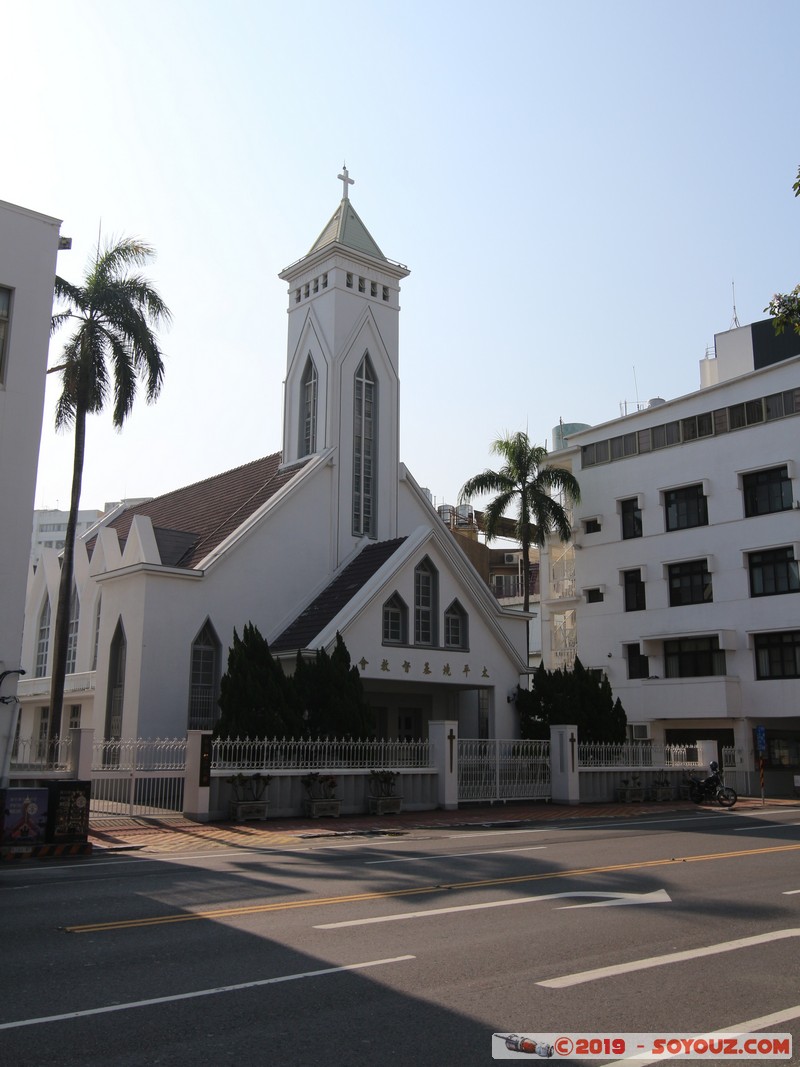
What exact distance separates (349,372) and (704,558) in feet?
55.0

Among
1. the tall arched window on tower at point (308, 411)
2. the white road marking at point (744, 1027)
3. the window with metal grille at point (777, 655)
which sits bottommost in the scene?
the white road marking at point (744, 1027)

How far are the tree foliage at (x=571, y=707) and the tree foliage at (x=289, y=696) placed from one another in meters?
8.38

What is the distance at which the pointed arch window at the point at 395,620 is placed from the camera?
29.6m

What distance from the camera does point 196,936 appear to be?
8438 mm

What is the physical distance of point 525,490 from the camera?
41938 millimetres

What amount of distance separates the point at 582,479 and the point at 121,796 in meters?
29.3

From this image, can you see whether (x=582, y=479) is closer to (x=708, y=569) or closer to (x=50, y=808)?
(x=708, y=569)

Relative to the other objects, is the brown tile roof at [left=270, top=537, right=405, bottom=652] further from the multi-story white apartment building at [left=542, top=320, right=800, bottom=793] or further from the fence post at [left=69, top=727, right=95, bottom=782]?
the multi-story white apartment building at [left=542, top=320, right=800, bottom=793]

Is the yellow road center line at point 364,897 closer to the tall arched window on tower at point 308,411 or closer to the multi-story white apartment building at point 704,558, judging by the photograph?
the tall arched window on tower at point 308,411

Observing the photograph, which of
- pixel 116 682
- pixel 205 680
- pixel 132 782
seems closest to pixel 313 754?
pixel 132 782

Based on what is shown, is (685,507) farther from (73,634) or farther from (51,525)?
(51,525)

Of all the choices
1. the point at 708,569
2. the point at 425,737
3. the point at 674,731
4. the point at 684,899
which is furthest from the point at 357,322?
the point at 684,899

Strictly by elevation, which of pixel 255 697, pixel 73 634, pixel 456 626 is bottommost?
pixel 255 697

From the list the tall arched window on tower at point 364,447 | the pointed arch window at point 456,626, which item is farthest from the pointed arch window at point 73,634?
the pointed arch window at point 456,626
